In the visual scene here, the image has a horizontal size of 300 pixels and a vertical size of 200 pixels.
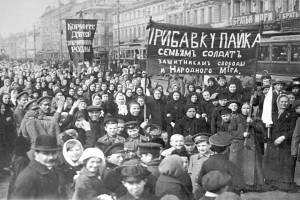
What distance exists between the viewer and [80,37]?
43.1 ft

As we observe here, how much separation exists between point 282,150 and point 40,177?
13.7ft

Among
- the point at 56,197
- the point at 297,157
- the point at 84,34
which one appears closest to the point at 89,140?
the point at 56,197

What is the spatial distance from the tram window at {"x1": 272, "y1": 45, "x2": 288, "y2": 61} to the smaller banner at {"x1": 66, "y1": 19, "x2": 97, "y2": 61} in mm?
8960

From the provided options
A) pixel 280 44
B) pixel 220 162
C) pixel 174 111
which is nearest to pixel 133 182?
pixel 220 162

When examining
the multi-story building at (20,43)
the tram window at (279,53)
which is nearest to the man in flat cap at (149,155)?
the multi-story building at (20,43)

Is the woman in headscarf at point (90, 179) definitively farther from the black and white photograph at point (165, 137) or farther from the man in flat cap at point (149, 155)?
the man in flat cap at point (149, 155)

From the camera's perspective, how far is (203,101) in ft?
29.2

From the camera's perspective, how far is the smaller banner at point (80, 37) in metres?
13.0

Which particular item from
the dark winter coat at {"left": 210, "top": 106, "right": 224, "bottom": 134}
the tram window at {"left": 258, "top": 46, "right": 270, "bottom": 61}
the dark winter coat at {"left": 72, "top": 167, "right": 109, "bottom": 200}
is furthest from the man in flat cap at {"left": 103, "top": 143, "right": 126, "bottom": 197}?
the tram window at {"left": 258, "top": 46, "right": 270, "bottom": 61}

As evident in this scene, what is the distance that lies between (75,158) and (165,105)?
467cm

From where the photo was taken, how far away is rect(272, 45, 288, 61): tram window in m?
18.5

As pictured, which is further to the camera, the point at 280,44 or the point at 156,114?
the point at 280,44

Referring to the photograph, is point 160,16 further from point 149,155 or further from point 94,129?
point 149,155

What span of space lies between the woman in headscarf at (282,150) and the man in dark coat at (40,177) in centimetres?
380
